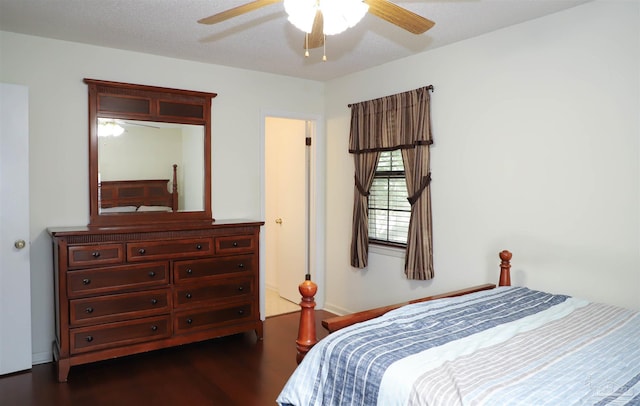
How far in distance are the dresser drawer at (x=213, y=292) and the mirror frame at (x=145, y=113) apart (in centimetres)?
65

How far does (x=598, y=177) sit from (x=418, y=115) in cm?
146

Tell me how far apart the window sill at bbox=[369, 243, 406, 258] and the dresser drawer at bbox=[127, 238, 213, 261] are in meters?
1.56

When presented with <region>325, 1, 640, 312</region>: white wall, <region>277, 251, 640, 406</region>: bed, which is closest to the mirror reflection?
<region>325, 1, 640, 312</region>: white wall

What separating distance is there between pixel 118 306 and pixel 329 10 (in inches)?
104

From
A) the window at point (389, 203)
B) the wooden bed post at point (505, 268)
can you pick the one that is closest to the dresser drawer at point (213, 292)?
the window at point (389, 203)

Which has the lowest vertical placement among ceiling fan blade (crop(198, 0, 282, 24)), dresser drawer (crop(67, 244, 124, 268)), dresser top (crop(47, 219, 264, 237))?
dresser drawer (crop(67, 244, 124, 268))

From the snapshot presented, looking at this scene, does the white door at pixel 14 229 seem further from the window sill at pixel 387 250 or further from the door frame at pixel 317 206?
the window sill at pixel 387 250

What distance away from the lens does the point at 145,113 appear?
12.3 ft

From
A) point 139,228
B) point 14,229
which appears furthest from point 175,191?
point 14,229

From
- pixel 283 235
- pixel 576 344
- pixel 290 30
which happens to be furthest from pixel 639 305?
pixel 283 235

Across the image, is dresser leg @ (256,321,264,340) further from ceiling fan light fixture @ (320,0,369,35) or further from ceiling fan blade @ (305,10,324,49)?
ceiling fan light fixture @ (320,0,369,35)

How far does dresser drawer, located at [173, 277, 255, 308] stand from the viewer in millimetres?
3484

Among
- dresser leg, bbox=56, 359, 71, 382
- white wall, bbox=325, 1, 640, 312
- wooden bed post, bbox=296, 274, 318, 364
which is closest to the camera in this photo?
wooden bed post, bbox=296, 274, 318, 364

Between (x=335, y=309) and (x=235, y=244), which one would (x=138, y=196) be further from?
(x=335, y=309)
